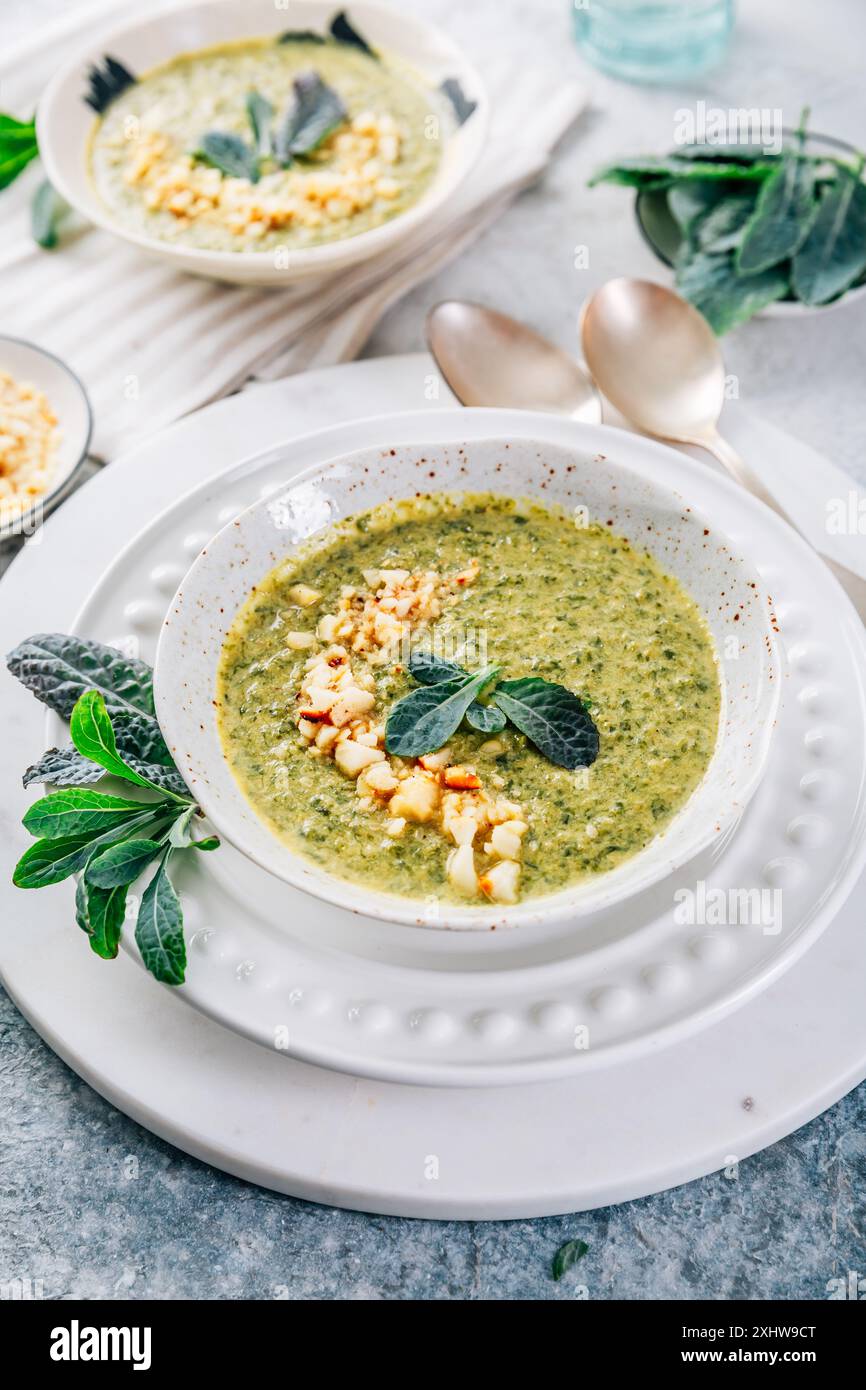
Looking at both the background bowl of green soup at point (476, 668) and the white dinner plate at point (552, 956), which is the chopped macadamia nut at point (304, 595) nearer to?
the background bowl of green soup at point (476, 668)

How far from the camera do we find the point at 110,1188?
6.49 feet

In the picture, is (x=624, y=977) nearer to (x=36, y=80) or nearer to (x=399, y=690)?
(x=399, y=690)

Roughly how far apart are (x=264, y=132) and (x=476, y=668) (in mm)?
1942

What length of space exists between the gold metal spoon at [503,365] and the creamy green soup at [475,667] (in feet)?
1.70

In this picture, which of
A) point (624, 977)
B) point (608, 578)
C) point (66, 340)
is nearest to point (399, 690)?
point (608, 578)

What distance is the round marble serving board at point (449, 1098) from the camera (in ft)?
6.15

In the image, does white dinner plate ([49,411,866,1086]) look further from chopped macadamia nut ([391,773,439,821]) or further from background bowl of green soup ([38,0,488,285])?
background bowl of green soup ([38,0,488,285])

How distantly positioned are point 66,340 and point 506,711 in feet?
5.87

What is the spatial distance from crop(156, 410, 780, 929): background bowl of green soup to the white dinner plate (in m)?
0.10

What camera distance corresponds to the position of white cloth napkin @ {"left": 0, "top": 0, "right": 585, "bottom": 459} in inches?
122

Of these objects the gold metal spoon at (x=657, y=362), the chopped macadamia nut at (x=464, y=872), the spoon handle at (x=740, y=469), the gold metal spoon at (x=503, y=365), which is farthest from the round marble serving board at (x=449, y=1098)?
the gold metal spoon at (x=503, y=365)

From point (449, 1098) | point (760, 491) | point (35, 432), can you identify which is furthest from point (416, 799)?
point (35, 432)

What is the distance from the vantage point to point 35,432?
292 centimetres

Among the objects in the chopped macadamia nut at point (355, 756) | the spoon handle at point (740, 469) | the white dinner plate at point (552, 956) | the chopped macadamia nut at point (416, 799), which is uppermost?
the spoon handle at point (740, 469)
